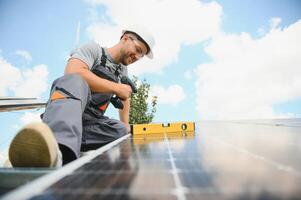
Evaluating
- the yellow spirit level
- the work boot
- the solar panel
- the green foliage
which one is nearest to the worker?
the work boot

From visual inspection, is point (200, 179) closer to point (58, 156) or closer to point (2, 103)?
point (58, 156)

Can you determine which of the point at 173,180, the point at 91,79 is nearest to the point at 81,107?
the point at 91,79

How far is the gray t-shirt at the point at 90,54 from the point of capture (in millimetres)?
3465

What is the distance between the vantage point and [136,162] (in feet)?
6.21

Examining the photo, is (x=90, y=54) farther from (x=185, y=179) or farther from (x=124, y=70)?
(x=185, y=179)

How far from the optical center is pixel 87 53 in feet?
11.8

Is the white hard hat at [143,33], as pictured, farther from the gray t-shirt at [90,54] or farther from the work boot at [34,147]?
the work boot at [34,147]

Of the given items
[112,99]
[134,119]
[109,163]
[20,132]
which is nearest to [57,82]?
[20,132]

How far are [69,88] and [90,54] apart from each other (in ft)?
3.41

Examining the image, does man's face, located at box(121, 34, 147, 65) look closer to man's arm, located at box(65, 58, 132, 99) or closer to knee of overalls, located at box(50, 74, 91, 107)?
man's arm, located at box(65, 58, 132, 99)

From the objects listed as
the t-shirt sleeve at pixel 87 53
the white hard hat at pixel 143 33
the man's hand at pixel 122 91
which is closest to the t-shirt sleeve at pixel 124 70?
the white hard hat at pixel 143 33

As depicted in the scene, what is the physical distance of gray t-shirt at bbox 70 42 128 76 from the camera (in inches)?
136

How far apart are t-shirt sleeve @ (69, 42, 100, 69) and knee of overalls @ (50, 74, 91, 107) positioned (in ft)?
2.08

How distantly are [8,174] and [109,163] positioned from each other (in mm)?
573
